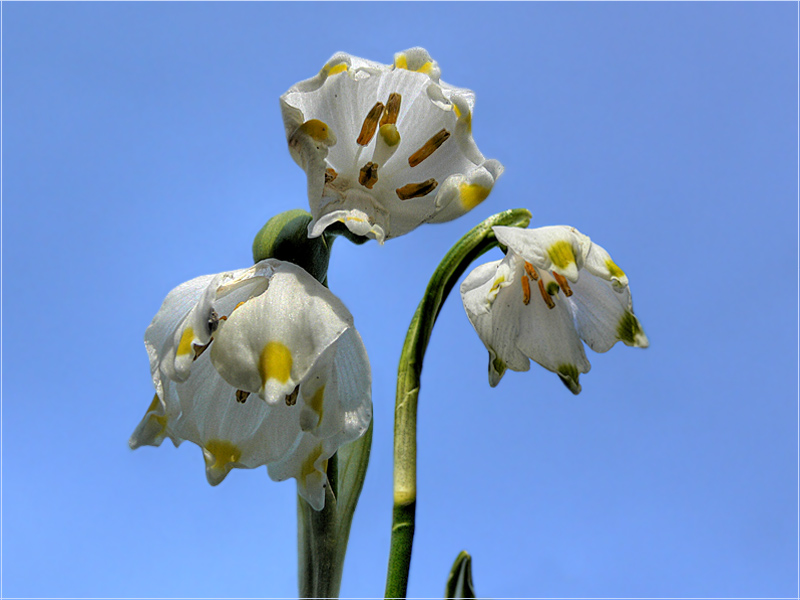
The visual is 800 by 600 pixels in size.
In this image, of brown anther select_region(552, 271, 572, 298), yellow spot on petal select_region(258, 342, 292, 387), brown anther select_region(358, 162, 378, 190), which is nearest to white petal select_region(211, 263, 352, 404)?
yellow spot on petal select_region(258, 342, 292, 387)

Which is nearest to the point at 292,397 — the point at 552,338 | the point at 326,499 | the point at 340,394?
the point at 340,394

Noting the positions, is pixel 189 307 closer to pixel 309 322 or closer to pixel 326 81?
pixel 309 322

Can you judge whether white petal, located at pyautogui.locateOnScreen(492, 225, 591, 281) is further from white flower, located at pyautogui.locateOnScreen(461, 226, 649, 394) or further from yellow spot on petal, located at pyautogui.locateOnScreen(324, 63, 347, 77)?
yellow spot on petal, located at pyautogui.locateOnScreen(324, 63, 347, 77)

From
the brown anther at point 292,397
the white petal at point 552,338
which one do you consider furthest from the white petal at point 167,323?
the white petal at point 552,338

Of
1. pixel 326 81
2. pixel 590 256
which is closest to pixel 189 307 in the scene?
pixel 326 81

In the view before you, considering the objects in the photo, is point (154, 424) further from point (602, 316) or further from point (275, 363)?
point (602, 316)

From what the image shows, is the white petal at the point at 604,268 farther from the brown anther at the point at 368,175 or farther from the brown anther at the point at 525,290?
the brown anther at the point at 368,175

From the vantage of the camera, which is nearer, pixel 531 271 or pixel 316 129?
pixel 316 129
